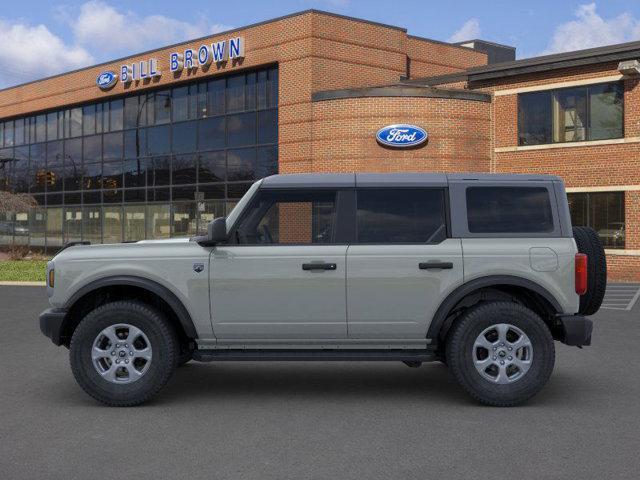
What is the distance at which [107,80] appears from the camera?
33.2 meters

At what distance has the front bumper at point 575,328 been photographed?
644 cm

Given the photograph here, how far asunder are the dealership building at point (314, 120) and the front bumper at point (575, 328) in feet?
56.0

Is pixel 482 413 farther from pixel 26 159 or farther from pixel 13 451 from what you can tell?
pixel 26 159

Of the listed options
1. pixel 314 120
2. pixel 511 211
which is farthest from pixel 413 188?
pixel 314 120

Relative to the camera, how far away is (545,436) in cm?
555

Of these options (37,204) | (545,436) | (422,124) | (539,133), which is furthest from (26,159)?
(545,436)

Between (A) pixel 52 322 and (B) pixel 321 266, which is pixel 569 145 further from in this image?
(A) pixel 52 322

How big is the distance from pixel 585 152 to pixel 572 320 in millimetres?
17833

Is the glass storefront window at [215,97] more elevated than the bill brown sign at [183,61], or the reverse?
the bill brown sign at [183,61]

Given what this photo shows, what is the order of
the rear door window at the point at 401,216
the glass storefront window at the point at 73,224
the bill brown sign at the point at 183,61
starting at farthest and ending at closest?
the glass storefront window at the point at 73,224, the bill brown sign at the point at 183,61, the rear door window at the point at 401,216

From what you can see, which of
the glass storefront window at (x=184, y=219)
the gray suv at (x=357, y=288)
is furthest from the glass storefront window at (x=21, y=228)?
the gray suv at (x=357, y=288)

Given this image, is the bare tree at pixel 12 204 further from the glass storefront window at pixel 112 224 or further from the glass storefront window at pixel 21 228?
the glass storefront window at pixel 112 224

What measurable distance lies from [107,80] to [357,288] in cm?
2939

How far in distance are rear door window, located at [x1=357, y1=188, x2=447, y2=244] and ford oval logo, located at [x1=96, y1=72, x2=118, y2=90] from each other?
2876cm
